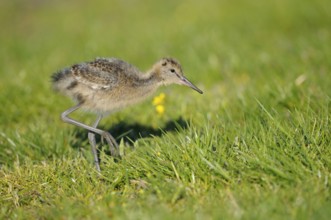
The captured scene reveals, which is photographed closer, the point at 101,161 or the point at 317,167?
the point at 317,167

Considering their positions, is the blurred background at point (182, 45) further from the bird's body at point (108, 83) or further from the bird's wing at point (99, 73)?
the bird's wing at point (99, 73)

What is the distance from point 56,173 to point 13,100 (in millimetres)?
2460

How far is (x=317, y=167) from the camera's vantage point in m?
3.78

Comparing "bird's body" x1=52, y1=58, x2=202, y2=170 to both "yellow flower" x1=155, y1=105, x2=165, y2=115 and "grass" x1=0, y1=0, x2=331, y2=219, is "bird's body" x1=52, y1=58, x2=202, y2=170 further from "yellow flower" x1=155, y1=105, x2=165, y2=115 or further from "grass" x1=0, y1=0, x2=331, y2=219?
"yellow flower" x1=155, y1=105, x2=165, y2=115

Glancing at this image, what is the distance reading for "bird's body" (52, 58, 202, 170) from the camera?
5023mm

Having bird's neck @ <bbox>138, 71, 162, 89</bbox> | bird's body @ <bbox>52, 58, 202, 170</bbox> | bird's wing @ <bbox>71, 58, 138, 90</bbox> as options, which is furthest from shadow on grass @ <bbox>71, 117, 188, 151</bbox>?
bird's wing @ <bbox>71, 58, 138, 90</bbox>

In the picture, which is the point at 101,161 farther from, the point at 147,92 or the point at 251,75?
the point at 251,75

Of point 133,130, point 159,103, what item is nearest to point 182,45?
point 159,103

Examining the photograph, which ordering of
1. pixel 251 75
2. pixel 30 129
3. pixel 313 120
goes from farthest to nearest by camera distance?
pixel 251 75
pixel 30 129
pixel 313 120

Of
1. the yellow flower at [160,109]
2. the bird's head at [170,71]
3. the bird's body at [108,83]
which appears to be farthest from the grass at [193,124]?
the bird's head at [170,71]

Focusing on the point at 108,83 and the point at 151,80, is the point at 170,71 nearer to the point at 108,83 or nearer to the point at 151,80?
the point at 151,80

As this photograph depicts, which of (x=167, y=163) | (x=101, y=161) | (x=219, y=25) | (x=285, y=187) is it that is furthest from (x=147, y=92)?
(x=219, y=25)

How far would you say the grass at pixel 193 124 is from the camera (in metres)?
3.69

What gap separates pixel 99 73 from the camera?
5004mm
